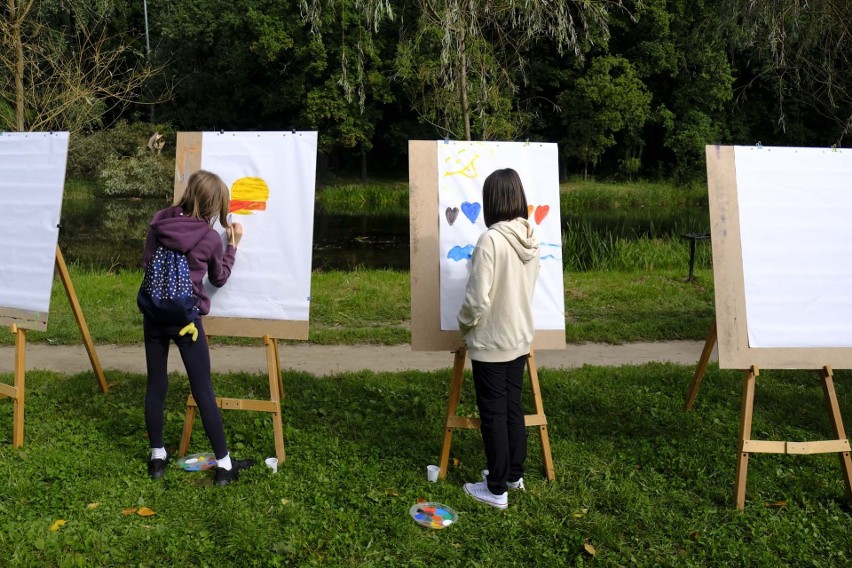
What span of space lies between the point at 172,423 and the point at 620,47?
117ft

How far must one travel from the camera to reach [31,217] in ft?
15.9

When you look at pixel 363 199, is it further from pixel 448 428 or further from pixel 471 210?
pixel 448 428

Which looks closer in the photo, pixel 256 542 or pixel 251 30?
pixel 256 542

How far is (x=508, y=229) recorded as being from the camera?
3.61 m

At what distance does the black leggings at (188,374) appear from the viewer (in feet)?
12.8

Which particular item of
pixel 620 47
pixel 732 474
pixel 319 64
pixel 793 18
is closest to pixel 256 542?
pixel 732 474

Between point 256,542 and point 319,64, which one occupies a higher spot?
point 319,64

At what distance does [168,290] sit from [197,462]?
3.61 feet

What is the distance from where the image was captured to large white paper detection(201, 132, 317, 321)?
445 cm

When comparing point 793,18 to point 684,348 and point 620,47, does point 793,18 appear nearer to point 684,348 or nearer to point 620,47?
point 684,348

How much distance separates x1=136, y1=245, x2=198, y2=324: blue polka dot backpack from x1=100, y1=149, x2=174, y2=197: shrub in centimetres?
2639

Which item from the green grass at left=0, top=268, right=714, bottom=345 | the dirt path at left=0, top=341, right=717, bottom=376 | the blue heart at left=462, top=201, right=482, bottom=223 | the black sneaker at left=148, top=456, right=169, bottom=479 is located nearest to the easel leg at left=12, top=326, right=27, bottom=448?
the black sneaker at left=148, top=456, right=169, bottom=479

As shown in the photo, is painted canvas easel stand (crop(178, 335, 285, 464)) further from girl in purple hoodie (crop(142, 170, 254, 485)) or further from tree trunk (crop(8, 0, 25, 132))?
tree trunk (crop(8, 0, 25, 132))

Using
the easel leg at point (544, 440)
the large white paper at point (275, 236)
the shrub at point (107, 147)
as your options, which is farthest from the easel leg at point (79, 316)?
the shrub at point (107, 147)
